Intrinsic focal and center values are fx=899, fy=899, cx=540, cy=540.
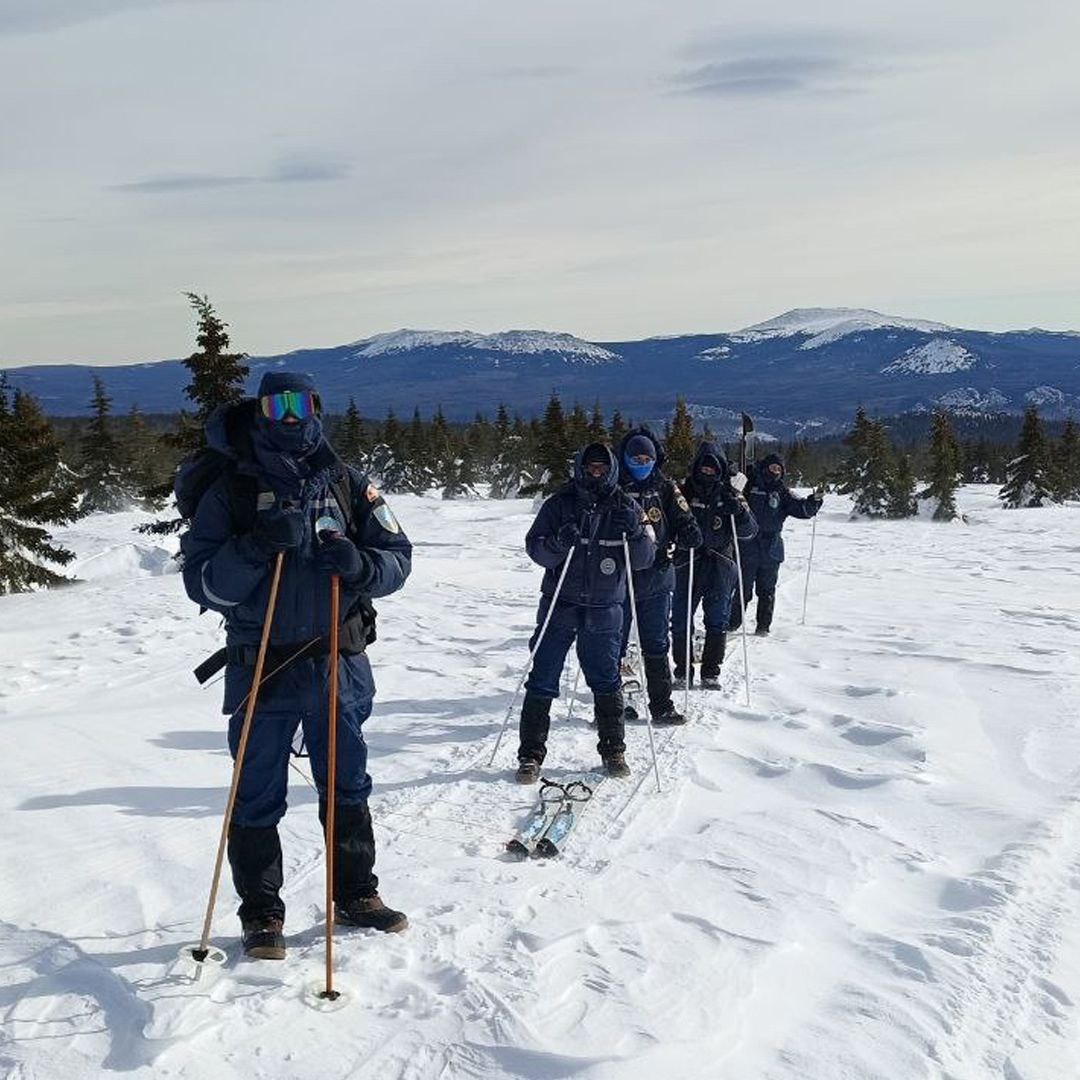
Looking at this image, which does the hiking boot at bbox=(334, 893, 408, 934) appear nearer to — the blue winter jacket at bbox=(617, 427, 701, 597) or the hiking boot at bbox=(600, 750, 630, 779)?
the hiking boot at bbox=(600, 750, 630, 779)

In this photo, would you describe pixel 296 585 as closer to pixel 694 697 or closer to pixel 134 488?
pixel 694 697

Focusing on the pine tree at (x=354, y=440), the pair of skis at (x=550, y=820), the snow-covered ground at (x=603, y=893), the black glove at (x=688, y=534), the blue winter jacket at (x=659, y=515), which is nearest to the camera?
the snow-covered ground at (x=603, y=893)

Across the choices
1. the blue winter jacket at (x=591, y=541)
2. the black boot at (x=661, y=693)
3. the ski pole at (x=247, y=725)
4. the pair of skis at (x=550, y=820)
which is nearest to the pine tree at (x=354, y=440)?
the black boot at (x=661, y=693)

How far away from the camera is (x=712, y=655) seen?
934 cm

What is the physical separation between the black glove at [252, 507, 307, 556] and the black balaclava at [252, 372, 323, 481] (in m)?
0.25

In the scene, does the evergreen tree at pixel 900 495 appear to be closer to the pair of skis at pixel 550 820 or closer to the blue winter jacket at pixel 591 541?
A: the blue winter jacket at pixel 591 541

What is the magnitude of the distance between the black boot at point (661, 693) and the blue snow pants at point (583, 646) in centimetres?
146

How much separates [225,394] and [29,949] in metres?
22.7

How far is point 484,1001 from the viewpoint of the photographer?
12.0ft

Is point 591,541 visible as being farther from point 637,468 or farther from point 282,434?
point 282,434

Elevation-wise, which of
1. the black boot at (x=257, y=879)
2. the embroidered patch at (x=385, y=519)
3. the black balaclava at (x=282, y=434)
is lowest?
the black boot at (x=257, y=879)

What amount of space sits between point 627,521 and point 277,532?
3.31 metres

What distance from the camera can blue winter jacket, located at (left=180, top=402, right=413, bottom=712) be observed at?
3881 mm

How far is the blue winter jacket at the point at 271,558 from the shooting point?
→ 388 cm
